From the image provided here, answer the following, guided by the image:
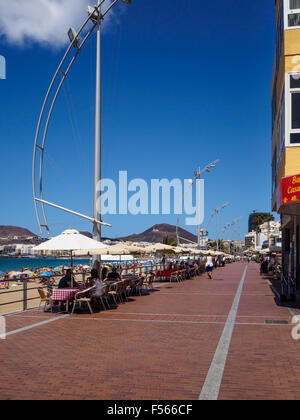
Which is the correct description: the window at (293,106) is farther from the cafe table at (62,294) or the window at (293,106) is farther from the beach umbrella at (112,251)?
the cafe table at (62,294)

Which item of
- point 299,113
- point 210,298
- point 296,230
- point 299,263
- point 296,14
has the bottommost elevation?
point 210,298

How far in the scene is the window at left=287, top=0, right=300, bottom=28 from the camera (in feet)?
57.4

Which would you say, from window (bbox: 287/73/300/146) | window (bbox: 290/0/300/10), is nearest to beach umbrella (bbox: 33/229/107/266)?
window (bbox: 287/73/300/146)

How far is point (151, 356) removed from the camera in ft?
25.7

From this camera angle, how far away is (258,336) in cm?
962

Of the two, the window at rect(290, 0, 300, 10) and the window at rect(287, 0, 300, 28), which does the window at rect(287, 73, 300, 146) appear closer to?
the window at rect(287, 0, 300, 28)

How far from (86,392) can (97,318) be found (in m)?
6.68

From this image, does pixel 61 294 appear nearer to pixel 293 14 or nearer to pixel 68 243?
pixel 68 243

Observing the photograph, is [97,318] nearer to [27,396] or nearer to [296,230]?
[27,396]

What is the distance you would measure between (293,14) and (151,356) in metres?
15.1

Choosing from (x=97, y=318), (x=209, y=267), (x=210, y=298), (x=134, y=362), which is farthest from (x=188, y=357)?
(x=209, y=267)

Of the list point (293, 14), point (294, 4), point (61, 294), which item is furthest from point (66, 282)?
point (294, 4)

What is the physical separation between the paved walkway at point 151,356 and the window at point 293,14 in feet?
36.5
